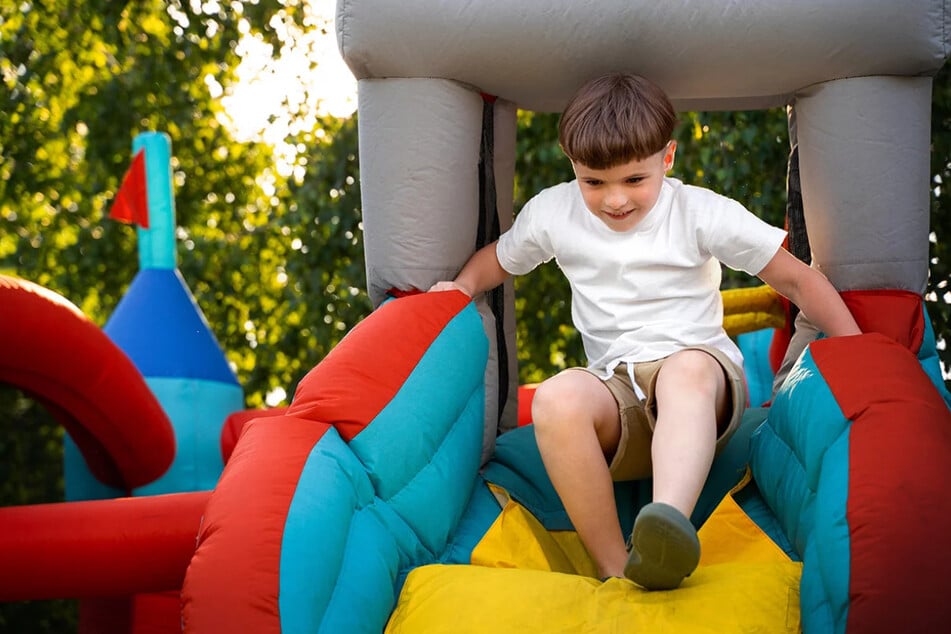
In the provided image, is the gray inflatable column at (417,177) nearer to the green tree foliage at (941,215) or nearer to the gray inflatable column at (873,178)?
the gray inflatable column at (873,178)

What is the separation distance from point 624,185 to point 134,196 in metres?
2.56

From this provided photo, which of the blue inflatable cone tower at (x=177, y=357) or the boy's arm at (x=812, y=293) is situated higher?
the boy's arm at (x=812, y=293)

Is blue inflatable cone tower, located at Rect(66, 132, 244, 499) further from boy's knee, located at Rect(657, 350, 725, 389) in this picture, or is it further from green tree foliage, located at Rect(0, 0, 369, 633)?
boy's knee, located at Rect(657, 350, 725, 389)

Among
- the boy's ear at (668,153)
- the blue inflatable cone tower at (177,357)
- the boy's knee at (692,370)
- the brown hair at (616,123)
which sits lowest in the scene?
the blue inflatable cone tower at (177,357)

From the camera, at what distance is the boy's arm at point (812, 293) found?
2.20 metres

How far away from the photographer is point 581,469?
2.04m

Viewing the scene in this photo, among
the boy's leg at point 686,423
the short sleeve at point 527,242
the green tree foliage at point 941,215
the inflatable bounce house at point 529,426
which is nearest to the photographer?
the inflatable bounce house at point 529,426

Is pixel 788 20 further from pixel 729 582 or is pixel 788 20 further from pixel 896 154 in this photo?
pixel 729 582

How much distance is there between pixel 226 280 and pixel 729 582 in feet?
13.3

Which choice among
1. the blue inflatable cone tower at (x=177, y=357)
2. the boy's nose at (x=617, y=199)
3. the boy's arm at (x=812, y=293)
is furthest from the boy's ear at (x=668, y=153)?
the blue inflatable cone tower at (x=177, y=357)

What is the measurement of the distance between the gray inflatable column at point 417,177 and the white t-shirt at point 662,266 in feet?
0.85

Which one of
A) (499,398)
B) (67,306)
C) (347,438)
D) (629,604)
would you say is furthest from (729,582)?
(67,306)

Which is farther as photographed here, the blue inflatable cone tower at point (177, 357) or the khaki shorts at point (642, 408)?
the blue inflatable cone tower at point (177, 357)

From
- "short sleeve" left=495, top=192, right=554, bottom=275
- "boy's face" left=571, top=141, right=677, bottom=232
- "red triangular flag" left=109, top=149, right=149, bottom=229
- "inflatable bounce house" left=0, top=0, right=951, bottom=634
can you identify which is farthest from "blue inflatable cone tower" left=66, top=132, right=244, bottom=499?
"boy's face" left=571, top=141, right=677, bottom=232
